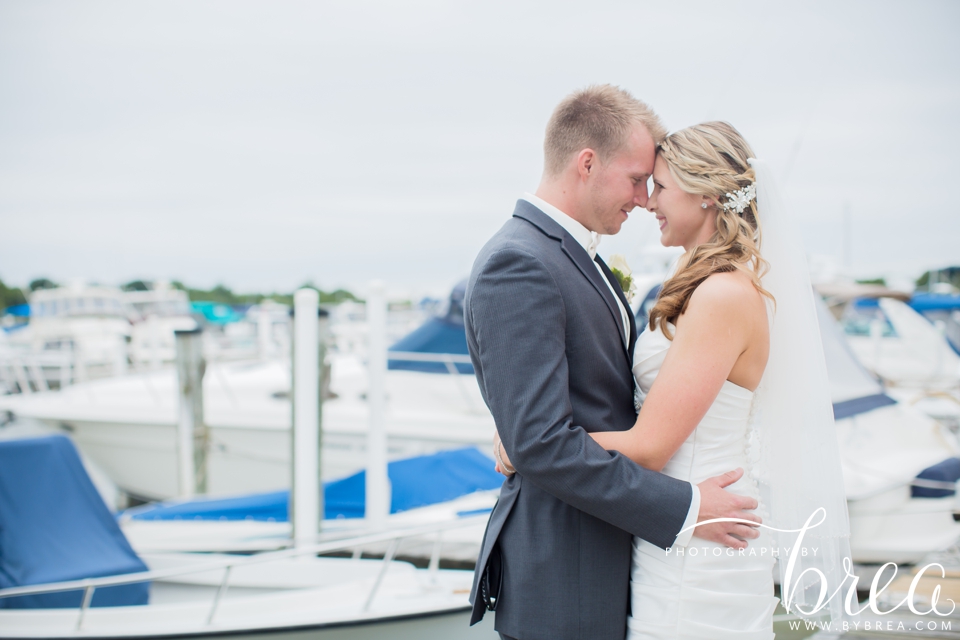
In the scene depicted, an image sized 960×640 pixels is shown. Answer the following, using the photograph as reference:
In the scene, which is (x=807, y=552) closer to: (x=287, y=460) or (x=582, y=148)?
(x=582, y=148)

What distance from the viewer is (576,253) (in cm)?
197

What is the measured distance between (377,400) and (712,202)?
313 cm

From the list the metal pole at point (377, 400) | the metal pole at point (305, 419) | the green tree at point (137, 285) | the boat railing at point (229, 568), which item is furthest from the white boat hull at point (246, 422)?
the green tree at point (137, 285)

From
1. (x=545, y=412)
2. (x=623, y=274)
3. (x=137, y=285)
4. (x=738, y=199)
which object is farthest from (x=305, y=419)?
(x=137, y=285)

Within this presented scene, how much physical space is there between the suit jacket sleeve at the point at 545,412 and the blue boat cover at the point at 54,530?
11.5ft

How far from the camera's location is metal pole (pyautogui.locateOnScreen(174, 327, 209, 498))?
303 inches

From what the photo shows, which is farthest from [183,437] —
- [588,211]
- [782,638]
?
[588,211]

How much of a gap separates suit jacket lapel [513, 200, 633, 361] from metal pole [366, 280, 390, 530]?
263 cm

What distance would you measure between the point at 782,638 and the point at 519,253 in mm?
4386

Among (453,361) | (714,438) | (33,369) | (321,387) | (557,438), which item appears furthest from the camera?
(33,369)

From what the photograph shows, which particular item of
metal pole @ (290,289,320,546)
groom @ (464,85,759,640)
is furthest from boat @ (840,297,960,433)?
groom @ (464,85,759,640)

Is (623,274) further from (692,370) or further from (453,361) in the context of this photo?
(453,361)

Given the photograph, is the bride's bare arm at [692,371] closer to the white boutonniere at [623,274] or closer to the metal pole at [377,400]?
the white boutonniere at [623,274]

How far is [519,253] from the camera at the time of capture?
1.78m
